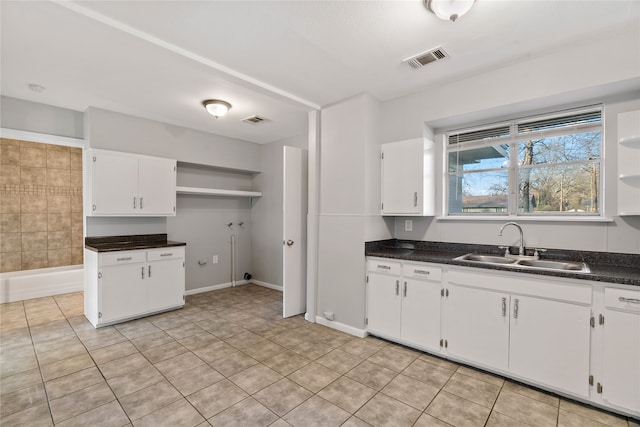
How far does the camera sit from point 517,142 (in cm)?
296

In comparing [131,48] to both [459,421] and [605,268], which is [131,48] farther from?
[605,268]

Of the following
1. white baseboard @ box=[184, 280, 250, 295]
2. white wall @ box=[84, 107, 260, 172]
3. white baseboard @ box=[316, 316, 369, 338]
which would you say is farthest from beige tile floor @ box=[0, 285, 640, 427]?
white wall @ box=[84, 107, 260, 172]

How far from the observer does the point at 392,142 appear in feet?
11.0

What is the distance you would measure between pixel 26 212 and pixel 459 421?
22.4 feet

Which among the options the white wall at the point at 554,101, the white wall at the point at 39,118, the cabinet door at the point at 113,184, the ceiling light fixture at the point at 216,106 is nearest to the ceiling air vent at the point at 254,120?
the ceiling light fixture at the point at 216,106

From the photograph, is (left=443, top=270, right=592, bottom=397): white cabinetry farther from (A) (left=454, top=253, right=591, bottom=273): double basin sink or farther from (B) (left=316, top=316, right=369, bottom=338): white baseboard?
(B) (left=316, top=316, right=369, bottom=338): white baseboard

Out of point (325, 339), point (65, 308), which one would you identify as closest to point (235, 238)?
point (65, 308)

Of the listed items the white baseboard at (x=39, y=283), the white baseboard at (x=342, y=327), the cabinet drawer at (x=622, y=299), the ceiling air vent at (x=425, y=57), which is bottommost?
the white baseboard at (x=342, y=327)

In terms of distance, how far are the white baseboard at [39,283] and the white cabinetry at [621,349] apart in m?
6.67

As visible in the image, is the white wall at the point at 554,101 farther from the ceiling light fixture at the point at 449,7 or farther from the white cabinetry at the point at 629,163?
the ceiling light fixture at the point at 449,7

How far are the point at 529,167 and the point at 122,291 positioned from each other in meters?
4.70

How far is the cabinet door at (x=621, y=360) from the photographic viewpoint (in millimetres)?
1881

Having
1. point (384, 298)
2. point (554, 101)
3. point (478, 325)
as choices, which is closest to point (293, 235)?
point (384, 298)

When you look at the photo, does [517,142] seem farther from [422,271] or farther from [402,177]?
[422,271]
